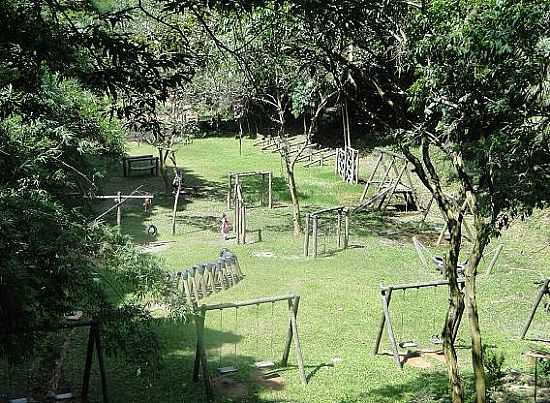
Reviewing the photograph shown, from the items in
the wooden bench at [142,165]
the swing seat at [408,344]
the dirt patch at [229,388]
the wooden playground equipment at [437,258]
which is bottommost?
the dirt patch at [229,388]

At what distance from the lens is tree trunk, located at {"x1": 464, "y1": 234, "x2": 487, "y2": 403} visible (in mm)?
6156

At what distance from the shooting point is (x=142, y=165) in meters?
29.1

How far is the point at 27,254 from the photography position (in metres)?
6.90

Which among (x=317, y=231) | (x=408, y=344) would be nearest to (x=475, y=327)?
(x=408, y=344)

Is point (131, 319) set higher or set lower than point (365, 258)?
higher

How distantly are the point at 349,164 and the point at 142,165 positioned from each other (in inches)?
343

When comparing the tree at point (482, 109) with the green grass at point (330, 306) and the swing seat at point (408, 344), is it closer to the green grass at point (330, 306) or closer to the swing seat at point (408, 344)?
the green grass at point (330, 306)

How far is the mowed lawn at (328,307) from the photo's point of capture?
9.56m

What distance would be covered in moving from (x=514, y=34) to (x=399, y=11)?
1.07 metres

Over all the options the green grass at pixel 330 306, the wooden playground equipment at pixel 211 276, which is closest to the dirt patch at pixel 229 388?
the green grass at pixel 330 306

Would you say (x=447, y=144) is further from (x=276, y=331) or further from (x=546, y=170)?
(x=276, y=331)

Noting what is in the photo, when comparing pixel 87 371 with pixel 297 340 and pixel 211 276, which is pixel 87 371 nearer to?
pixel 297 340

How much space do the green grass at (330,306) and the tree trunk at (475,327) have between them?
2.27m

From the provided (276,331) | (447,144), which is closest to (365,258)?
(276,331)
